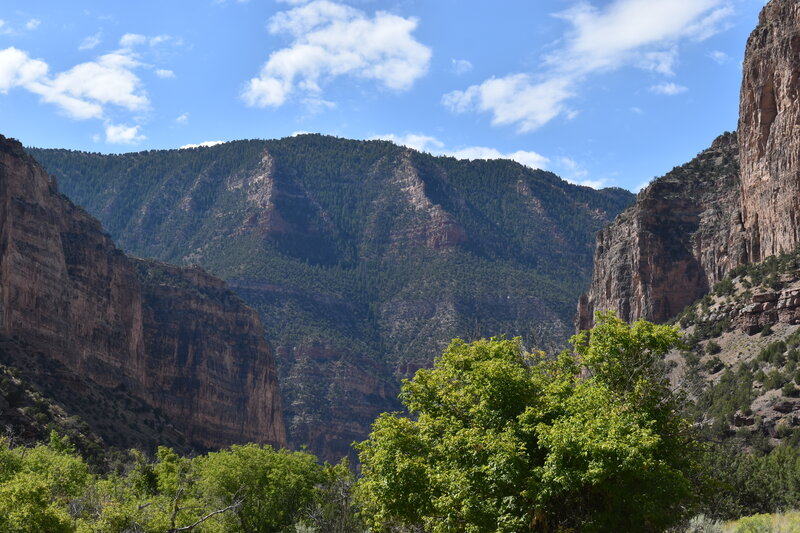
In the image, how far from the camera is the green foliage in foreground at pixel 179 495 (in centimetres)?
3044

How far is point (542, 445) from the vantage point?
26.4 metres

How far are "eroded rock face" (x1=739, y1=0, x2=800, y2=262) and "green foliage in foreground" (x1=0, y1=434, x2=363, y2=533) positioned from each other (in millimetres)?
52495

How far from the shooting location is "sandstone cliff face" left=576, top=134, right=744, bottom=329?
122 m

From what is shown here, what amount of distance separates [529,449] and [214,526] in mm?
20007

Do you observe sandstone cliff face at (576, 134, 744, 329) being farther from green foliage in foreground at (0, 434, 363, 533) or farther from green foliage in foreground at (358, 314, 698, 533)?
green foliage in foreground at (358, 314, 698, 533)

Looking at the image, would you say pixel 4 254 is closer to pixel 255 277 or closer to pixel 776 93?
pixel 776 93

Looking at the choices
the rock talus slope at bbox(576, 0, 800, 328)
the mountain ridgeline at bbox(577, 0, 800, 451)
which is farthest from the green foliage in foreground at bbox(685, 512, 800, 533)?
the rock talus slope at bbox(576, 0, 800, 328)

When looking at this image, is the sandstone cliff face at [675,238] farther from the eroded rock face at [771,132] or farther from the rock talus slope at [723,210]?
the eroded rock face at [771,132]

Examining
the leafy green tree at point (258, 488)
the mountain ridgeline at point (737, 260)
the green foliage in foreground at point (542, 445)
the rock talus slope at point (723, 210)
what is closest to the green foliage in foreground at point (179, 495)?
the leafy green tree at point (258, 488)

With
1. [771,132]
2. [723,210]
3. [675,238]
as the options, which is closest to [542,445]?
[771,132]

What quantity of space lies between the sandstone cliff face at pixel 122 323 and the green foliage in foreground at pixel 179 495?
30321 millimetres

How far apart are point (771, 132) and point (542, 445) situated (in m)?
81.9

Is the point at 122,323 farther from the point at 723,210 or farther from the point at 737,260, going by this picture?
the point at 723,210

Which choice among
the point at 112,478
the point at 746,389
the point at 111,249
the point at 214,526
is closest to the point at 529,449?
the point at 214,526
